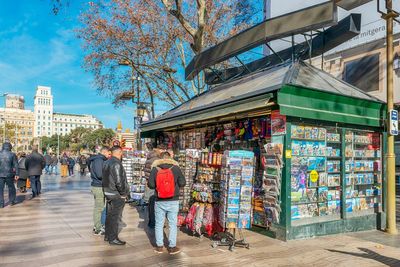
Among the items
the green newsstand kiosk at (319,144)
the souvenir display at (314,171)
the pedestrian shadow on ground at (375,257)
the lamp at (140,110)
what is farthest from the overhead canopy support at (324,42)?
the lamp at (140,110)

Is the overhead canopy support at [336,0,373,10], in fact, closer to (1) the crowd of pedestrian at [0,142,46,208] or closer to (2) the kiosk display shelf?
(2) the kiosk display shelf

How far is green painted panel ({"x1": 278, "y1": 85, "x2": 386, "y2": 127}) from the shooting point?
630 centimetres

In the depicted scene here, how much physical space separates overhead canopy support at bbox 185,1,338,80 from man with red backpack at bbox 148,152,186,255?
3933 mm

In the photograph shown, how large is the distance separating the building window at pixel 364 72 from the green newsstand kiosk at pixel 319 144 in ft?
35.4

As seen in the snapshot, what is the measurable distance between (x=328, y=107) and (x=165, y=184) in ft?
11.8

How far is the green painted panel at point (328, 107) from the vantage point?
6.30 metres

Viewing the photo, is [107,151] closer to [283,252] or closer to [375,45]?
[283,252]

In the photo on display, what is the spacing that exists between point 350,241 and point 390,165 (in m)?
2.01

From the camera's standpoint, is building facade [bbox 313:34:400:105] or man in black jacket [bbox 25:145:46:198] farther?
building facade [bbox 313:34:400:105]

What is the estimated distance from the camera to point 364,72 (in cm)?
1814

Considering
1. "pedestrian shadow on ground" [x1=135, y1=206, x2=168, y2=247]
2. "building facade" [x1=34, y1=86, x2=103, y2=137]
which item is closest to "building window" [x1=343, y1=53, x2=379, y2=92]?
"pedestrian shadow on ground" [x1=135, y1=206, x2=168, y2=247]

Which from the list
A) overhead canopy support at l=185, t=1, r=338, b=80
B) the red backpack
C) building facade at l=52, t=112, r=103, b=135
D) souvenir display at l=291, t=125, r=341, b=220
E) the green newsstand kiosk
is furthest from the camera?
building facade at l=52, t=112, r=103, b=135

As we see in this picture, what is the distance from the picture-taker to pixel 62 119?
150 meters

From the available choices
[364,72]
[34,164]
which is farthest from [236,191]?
[364,72]
